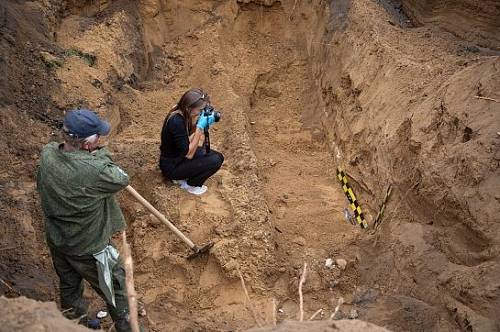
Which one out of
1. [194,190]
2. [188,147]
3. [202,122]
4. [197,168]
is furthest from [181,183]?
[202,122]

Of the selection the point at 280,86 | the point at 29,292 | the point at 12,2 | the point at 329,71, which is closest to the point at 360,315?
the point at 29,292

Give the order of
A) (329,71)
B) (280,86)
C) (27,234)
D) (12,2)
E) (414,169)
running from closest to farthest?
(27,234) → (414,169) → (12,2) → (329,71) → (280,86)

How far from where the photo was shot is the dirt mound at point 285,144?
4703 mm

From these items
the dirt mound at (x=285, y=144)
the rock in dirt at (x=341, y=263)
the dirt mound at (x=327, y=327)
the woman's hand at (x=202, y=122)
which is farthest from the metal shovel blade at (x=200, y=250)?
the dirt mound at (x=327, y=327)

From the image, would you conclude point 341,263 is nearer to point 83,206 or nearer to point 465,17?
point 83,206

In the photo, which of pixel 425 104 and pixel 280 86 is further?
pixel 280 86

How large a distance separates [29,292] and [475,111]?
13.3 ft

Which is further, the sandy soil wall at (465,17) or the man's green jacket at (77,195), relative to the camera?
the sandy soil wall at (465,17)

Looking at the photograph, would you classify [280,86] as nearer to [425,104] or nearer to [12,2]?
[425,104]

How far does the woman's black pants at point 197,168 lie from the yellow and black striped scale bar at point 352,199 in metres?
1.67

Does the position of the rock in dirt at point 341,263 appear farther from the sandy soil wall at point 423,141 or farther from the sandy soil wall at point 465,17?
the sandy soil wall at point 465,17

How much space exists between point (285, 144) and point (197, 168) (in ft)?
7.14

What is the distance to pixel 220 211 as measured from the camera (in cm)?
585

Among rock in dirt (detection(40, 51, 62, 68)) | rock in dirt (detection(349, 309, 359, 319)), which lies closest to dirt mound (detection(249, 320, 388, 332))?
rock in dirt (detection(349, 309, 359, 319))
